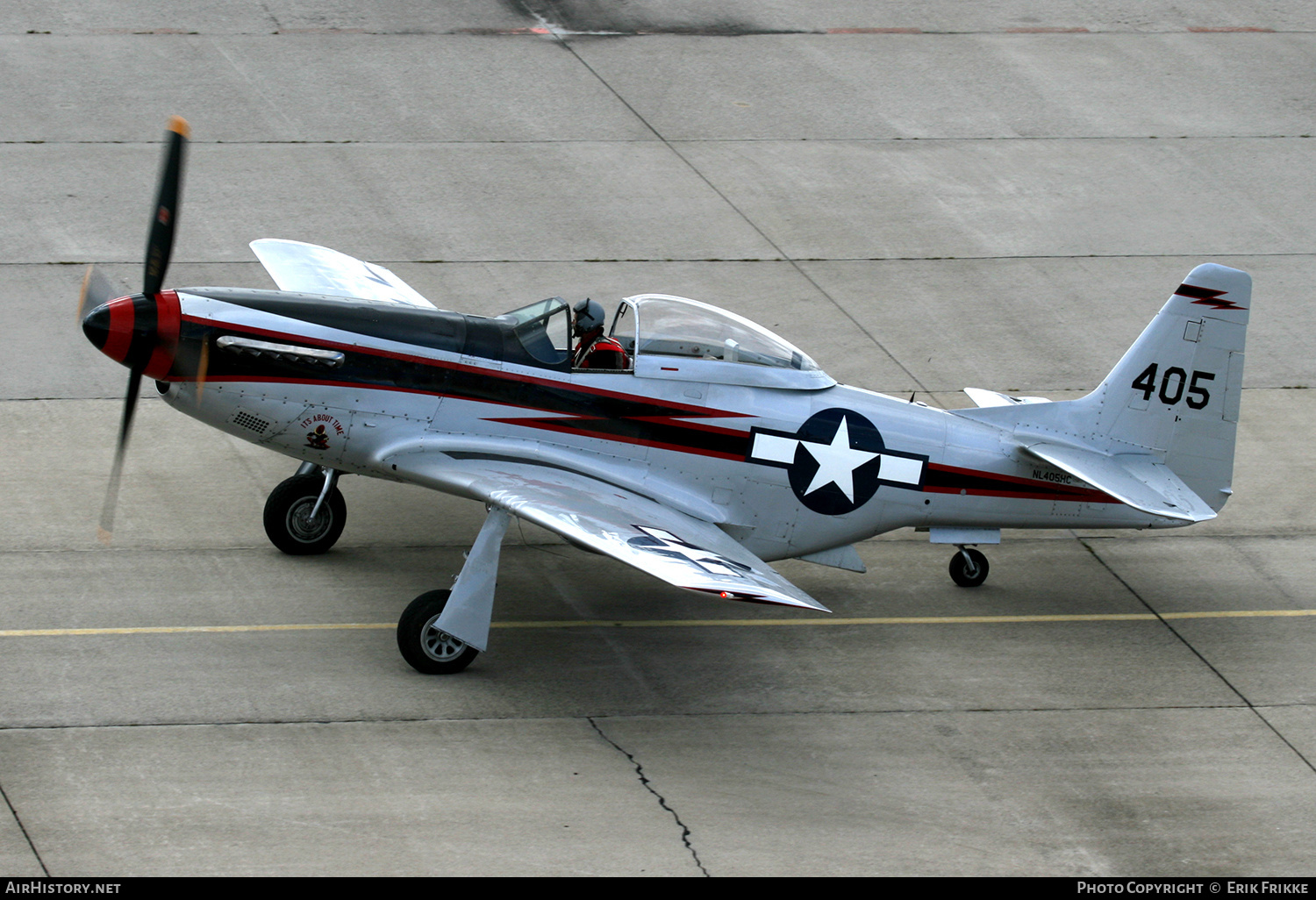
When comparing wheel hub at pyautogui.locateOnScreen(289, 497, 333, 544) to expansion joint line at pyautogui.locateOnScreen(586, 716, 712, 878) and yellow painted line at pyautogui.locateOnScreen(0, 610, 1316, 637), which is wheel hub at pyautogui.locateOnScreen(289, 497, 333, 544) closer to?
yellow painted line at pyautogui.locateOnScreen(0, 610, 1316, 637)

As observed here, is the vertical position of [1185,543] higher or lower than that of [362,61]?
lower

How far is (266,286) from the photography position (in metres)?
17.3

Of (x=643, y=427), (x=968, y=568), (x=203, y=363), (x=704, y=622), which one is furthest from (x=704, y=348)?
(x=203, y=363)

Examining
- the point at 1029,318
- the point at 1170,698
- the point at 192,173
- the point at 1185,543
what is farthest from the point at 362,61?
the point at 1170,698

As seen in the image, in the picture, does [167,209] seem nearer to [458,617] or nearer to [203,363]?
[203,363]

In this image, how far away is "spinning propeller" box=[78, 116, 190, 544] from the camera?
36.3ft

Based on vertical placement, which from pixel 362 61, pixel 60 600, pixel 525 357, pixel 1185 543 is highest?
pixel 362 61

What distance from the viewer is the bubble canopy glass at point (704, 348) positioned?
12117mm

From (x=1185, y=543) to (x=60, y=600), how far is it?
950cm

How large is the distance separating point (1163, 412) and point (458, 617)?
600 cm

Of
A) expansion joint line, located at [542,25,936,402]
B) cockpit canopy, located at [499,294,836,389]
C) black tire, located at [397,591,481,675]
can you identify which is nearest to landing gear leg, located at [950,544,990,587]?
cockpit canopy, located at [499,294,836,389]

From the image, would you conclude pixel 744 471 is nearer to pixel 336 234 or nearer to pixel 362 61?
pixel 336 234

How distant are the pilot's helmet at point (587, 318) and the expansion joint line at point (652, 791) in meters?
3.01

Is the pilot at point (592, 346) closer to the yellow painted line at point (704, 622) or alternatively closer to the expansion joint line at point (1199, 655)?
the yellow painted line at point (704, 622)
